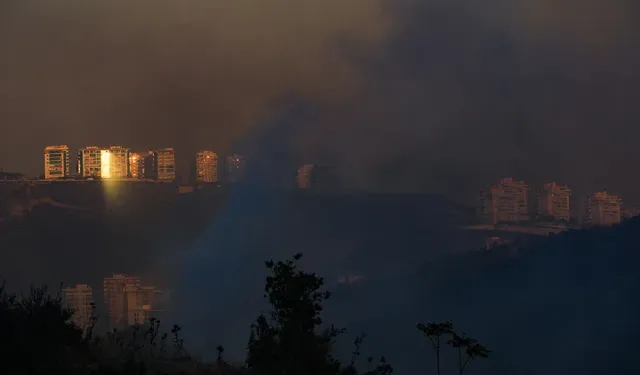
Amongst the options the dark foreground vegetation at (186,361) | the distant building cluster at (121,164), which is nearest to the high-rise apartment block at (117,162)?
the distant building cluster at (121,164)

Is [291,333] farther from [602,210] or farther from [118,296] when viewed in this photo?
[602,210]

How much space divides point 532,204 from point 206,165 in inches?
1504

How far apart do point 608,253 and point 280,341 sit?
67315 mm

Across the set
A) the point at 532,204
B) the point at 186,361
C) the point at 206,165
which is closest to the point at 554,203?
the point at 532,204

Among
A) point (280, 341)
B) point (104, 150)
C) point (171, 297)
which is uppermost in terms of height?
point (104, 150)

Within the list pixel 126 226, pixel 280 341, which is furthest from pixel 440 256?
pixel 280 341

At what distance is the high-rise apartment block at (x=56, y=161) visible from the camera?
341 ft

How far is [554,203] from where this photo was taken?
4368 inches

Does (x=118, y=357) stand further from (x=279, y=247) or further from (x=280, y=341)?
(x=279, y=247)

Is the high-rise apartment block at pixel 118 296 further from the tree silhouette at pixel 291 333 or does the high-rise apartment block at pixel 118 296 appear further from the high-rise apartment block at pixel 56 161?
the tree silhouette at pixel 291 333

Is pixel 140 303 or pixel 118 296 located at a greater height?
pixel 118 296

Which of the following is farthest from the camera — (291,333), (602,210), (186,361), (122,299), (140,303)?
(602,210)

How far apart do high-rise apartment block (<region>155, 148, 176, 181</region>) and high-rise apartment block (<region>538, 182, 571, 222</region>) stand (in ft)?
140

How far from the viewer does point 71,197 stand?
103 metres
